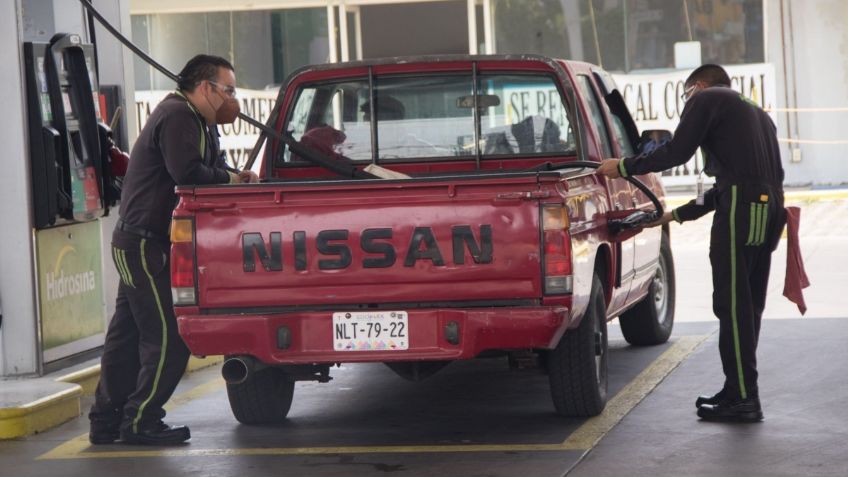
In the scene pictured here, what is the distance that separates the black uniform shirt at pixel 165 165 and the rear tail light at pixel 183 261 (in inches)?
14.2

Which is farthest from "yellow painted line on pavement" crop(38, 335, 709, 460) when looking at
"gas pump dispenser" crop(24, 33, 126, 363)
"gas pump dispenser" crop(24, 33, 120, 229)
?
"gas pump dispenser" crop(24, 33, 120, 229)

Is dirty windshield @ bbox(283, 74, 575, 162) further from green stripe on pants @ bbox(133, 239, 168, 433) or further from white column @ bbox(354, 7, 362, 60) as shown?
white column @ bbox(354, 7, 362, 60)

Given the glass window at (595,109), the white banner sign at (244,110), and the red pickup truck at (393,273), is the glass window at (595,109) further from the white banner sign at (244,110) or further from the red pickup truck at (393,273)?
the white banner sign at (244,110)

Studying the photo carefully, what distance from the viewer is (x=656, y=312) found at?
1034cm

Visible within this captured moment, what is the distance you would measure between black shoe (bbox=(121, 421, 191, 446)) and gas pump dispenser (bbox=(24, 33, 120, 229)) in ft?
6.91

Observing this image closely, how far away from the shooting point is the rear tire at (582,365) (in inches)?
296

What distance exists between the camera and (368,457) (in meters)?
7.07

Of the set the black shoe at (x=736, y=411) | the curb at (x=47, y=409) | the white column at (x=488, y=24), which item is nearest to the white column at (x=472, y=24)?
the white column at (x=488, y=24)

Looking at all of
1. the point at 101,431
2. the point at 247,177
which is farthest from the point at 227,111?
the point at 101,431

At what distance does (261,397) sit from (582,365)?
162 centimetres

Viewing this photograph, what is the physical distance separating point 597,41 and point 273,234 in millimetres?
15486

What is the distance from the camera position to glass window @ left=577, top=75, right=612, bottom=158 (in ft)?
28.9

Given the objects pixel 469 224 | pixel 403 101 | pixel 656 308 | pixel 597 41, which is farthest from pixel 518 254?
pixel 597 41

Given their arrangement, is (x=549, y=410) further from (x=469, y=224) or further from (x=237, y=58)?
(x=237, y=58)
